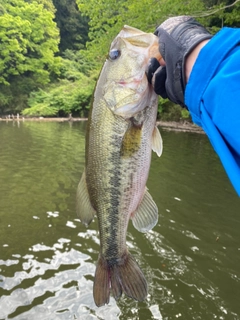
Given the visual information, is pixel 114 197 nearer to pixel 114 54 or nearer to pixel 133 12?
pixel 114 54

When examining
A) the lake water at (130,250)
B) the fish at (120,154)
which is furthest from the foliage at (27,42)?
the fish at (120,154)

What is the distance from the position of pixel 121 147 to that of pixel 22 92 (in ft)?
134

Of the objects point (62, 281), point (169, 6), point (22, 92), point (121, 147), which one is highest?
point (169, 6)

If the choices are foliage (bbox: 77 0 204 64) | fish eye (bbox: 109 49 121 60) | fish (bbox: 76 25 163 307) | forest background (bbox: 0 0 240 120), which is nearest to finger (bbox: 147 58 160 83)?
fish (bbox: 76 25 163 307)

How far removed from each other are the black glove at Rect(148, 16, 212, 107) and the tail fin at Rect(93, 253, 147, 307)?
134 cm

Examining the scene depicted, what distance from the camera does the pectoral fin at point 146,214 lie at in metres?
2.31

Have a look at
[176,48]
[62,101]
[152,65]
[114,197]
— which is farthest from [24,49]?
[176,48]

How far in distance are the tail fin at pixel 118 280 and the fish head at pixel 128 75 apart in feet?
3.66

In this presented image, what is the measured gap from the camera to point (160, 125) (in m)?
26.3

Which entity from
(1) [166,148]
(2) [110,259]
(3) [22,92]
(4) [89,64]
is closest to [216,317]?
(2) [110,259]

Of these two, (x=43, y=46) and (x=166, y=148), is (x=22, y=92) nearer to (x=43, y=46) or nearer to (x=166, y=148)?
(x=43, y=46)

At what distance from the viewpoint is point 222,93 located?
113cm

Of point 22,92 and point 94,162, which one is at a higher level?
point 94,162

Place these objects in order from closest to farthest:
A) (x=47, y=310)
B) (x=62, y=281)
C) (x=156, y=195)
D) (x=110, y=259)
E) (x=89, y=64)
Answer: (x=110, y=259), (x=47, y=310), (x=62, y=281), (x=156, y=195), (x=89, y=64)
